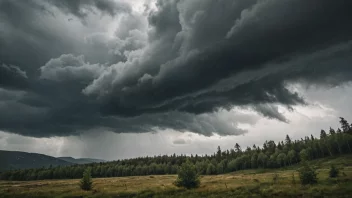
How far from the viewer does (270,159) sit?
569 ft

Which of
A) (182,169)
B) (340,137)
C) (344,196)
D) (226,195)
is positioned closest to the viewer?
(344,196)

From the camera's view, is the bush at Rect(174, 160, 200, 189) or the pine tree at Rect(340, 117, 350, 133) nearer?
the bush at Rect(174, 160, 200, 189)

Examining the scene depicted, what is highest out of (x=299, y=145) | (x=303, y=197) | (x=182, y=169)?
Answer: (x=299, y=145)

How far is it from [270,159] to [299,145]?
33.7 metres

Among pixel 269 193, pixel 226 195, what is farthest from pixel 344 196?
pixel 226 195

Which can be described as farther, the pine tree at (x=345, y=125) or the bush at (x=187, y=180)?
the pine tree at (x=345, y=125)

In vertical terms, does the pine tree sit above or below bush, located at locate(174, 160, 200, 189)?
above

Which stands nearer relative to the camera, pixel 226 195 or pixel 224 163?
pixel 226 195

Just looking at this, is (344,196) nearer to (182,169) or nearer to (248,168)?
(182,169)

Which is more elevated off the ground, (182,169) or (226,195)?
(182,169)

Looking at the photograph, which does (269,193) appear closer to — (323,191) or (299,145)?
(323,191)

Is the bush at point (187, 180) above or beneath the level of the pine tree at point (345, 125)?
beneath

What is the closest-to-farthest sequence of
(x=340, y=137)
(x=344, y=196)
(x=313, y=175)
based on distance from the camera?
(x=344, y=196) → (x=313, y=175) → (x=340, y=137)

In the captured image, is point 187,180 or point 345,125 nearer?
point 187,180
